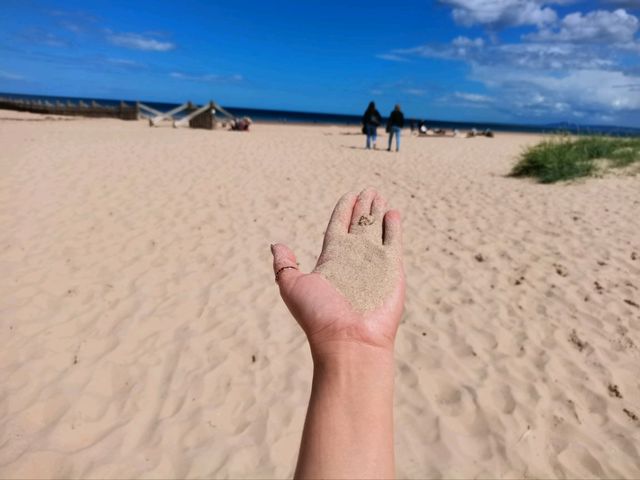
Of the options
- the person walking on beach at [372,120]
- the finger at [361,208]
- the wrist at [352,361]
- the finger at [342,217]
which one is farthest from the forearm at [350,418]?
the person walking on beach at [372,120]

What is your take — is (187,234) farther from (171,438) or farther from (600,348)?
(600,348)

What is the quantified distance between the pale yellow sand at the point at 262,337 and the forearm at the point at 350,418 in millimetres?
1336

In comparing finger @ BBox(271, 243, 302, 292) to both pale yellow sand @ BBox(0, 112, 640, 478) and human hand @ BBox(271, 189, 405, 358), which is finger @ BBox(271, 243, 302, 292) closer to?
human hand @ BBox(271, 189, 405, 358)

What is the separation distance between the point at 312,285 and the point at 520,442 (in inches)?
69.3

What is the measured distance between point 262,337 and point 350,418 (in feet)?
7.92

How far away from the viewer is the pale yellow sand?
2.51 m

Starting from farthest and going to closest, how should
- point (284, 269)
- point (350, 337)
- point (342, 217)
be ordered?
1. point (342, 217)
2. point (284, 269)
3. point (350, 337)

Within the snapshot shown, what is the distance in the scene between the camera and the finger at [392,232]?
2.10 meters

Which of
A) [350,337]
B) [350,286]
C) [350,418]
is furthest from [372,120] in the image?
[350,418]

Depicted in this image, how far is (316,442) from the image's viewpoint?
1.18m

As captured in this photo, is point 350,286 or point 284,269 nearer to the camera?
point 350,286

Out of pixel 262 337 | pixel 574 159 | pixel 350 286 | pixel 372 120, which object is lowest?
pixel 262 337

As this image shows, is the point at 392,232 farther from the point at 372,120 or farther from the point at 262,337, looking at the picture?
the point at 372,120

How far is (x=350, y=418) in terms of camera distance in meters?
1.22
